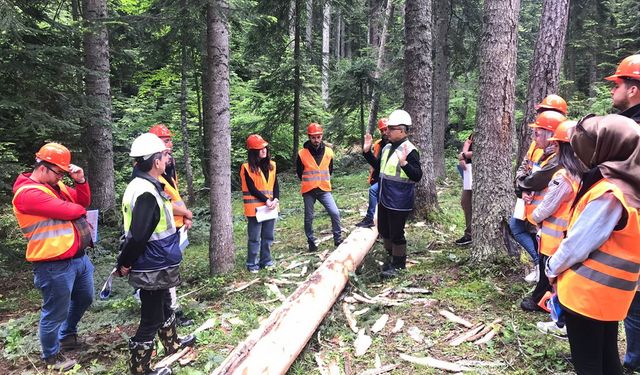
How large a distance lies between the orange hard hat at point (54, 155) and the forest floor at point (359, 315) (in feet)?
7.15

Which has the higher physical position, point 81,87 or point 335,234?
point 81,87

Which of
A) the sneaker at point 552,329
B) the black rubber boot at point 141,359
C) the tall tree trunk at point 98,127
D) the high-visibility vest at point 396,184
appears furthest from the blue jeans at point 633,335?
the tall tree trunk at point 98,127

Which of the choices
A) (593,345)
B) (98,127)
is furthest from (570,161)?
(98,127)

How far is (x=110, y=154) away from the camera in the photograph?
1048 cm

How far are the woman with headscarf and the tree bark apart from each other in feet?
42.3

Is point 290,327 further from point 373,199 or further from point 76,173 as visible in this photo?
point 373,199

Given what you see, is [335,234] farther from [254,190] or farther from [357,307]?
[357,307]

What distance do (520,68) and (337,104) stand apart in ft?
36.0

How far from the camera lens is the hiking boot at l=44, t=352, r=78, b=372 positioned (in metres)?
4.56

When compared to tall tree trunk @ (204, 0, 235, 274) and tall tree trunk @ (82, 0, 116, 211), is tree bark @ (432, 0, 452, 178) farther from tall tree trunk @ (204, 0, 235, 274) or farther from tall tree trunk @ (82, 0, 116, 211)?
tall tree trunk @ (82, 0, 116, 211)

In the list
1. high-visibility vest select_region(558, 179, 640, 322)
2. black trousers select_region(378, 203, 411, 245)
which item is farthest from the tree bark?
high-visibility vest select_region(558, 179, 640, 322)

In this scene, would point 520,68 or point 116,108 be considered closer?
point 116,108

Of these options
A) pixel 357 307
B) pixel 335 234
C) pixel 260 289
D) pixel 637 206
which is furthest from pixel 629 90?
pixel 335 234

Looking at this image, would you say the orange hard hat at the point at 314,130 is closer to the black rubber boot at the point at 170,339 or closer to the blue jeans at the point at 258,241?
the blue jeans at the point at 258,241
